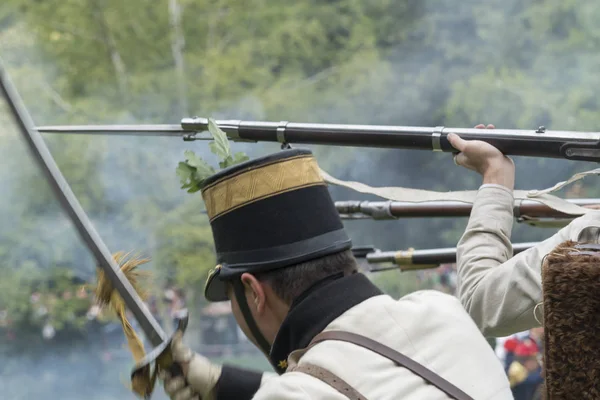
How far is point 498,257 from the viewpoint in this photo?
7.27 feet

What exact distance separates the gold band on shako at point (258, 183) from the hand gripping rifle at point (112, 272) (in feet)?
0.87

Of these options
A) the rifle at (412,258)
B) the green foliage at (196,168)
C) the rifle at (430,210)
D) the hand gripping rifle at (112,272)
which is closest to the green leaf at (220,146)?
the green foliage at (196,168)

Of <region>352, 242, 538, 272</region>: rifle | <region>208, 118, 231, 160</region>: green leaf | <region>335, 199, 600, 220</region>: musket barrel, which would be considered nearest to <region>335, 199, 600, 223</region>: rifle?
<region>335, 199, 600, 220</region>: musket barrel

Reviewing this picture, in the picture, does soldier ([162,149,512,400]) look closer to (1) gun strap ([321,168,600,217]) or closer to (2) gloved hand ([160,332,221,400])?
(2) gloved hand ([160,332,221,400])

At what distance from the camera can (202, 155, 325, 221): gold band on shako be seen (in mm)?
1805

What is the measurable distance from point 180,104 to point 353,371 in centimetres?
1162

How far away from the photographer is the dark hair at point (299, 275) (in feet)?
5.78

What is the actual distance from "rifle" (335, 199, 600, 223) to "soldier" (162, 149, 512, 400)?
176 cm

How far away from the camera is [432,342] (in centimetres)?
165

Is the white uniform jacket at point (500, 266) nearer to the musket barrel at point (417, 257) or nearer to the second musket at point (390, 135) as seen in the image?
the second musket at point (390, 135)

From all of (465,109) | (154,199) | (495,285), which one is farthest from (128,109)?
(495,285)

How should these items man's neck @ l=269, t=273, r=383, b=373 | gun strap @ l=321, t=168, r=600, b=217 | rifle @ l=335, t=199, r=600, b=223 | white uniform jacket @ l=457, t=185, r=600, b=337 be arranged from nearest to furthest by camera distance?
man's neck @ l=269, t=273, r=383, b=373 → white uniform jacket @ l=457, t=185, r=600, b=337 → gun strap @ l=321, t=168, r=600, b=217 → rifle @ l=335, t=199, r=600, b=223

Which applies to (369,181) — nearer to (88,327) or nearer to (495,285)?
(88,327)

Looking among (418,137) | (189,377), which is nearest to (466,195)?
(418,137)
